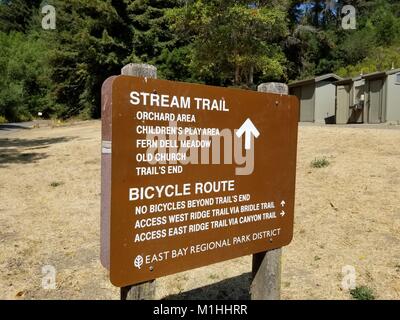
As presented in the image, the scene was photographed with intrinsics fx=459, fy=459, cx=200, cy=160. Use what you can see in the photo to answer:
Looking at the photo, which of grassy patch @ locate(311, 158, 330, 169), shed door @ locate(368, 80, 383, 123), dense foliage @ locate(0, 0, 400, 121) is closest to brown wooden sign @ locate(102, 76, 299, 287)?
grassy patch @ locate(311, 158, 330, 169)

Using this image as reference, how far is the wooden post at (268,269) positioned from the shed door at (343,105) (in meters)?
21.5

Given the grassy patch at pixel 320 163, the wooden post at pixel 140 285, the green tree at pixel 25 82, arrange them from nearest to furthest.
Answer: the wooden post at pixel 140 285 → the grassy patch at pixel 320 163 → the green tree at pixel 25 82

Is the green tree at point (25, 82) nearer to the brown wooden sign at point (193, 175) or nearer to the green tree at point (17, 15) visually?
the green tree at point (17, 15)

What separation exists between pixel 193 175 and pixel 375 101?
2062 centimetres

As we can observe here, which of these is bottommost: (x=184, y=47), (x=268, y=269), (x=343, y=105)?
(x=268, y=269)

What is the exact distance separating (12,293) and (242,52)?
82.0ft

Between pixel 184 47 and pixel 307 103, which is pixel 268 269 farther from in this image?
pixel 184 47

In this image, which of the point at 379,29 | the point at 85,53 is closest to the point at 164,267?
the point at 85,53

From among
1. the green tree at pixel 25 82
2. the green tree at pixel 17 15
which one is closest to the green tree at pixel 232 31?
the green tree at pixel 25 82

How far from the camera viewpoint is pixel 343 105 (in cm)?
2402

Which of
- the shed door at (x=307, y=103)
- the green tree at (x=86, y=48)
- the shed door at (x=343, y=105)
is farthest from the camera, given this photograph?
the green tree at (x=86, y=48)

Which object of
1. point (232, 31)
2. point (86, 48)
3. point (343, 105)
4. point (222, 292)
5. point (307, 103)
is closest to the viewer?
point (222, 292)

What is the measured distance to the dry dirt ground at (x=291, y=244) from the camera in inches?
170

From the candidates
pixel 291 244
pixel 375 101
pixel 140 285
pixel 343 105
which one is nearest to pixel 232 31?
pixel 343 105
